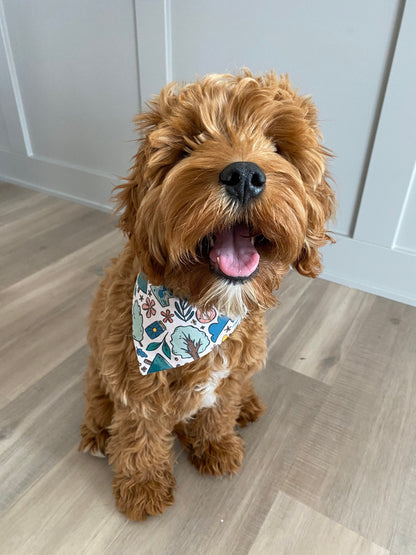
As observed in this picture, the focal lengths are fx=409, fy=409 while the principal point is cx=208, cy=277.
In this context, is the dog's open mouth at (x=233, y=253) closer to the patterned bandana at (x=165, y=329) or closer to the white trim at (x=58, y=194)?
the patterned bandana at (x=165, y=329)

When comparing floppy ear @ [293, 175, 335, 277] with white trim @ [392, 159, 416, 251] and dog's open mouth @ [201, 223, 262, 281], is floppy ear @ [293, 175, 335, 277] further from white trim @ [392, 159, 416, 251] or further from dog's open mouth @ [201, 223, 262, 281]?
white trim @ [392, 159, 416, 251]

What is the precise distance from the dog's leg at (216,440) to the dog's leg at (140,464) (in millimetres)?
106

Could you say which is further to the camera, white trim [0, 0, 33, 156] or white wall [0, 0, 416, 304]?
white trim [0, 0, 33, 156]

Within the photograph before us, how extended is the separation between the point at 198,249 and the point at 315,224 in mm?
249

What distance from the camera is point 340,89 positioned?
167cm

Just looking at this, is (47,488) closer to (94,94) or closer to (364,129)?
(364,129)

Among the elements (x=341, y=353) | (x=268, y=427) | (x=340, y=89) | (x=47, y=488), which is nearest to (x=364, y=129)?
(x=340, y=89)

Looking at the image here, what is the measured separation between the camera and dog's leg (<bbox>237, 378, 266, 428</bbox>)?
1.36 meters

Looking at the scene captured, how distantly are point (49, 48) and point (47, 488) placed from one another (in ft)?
7.52

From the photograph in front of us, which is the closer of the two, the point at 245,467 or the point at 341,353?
the point at 245,467

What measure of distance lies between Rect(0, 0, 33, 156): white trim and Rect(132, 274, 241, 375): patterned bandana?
7.60ft

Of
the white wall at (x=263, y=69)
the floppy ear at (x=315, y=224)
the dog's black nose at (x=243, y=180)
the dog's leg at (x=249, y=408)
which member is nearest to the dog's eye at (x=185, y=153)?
the dog's black nose at (x=243, y=180)

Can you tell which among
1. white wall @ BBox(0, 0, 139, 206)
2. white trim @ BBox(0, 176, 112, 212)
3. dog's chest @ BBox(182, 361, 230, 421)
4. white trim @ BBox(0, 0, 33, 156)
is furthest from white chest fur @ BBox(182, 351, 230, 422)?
white trim @ BBox(0, 0, 33, 156)

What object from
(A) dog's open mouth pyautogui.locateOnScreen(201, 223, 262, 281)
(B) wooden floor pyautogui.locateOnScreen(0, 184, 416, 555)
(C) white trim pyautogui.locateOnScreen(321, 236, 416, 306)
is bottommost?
(B) wooden floor pyautogui.locateOnScreen(0, 184, 416, 555)
